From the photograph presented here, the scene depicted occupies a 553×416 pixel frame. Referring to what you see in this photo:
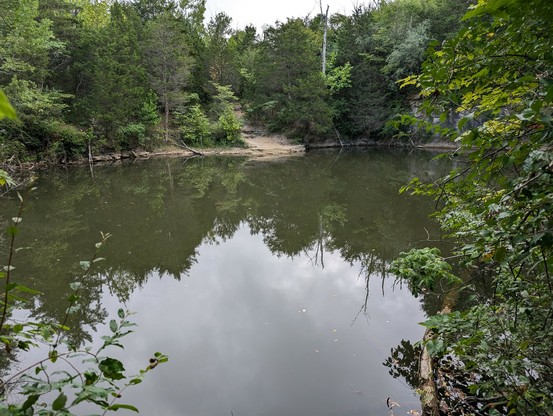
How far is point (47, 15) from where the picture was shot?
18094 millimetres

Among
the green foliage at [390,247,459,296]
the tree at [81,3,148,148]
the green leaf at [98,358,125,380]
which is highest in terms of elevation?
the tree at [81,3,148,148]

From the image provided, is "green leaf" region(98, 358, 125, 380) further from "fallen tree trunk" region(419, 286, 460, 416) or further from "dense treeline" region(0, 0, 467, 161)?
"dense treeline" region(0, 0, 467, 161)

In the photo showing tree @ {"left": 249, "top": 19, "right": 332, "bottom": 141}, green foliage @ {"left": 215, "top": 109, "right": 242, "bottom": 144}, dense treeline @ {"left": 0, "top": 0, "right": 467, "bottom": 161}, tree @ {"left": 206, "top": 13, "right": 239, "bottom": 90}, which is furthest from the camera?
tree @ {"left": 206, "top": 13, "right": 239, "bottom": 90}

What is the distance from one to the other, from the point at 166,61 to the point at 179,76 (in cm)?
108

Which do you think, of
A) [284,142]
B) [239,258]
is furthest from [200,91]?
[239,258]

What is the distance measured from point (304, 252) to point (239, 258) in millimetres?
1310

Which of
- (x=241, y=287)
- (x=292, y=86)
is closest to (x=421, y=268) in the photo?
(x=241, y=287)

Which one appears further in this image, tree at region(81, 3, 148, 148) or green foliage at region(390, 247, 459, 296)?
tree at region(81, 3, 148, 148)

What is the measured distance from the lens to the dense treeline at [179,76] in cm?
1614

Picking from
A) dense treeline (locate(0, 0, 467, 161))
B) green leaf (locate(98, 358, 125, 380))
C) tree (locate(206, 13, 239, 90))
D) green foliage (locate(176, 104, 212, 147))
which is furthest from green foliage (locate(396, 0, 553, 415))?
tree (locate(206, 13, 239, 90))

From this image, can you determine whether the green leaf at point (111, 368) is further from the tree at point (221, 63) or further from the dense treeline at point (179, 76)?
the tree at point (221, 63)

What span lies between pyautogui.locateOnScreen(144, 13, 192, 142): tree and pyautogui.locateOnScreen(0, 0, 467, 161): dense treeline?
0.07 metres

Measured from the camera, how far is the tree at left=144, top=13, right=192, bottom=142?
21.6m

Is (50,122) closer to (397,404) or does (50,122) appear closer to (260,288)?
(260,288)
